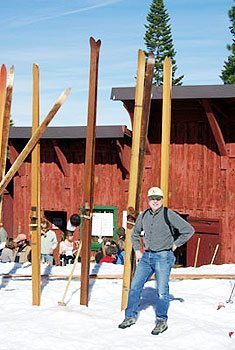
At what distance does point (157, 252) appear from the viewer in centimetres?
688

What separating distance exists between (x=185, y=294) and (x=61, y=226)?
9.35 meters

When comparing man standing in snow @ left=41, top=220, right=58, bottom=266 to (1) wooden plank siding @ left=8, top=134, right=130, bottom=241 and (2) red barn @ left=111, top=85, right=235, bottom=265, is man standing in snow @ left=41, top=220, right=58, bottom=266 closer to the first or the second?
(2) red barn @ left=111, top=85, right=235, bottom=265

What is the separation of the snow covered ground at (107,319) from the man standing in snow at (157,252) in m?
0.22

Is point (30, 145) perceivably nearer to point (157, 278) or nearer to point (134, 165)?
point (134, 165)

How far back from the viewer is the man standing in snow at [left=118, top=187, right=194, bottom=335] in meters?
6.75

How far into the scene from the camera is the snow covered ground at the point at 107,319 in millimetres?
6305

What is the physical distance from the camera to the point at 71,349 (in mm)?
6125

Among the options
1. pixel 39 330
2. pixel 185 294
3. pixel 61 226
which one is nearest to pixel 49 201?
pixel 61 226

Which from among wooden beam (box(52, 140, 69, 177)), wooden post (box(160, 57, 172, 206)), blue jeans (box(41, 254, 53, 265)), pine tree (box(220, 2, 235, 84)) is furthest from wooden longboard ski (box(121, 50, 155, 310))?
pine tree (box(220, 2, 235, 84))

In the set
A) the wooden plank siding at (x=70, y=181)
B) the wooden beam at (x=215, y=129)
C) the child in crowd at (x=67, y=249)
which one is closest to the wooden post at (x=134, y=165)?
the child in crowd at (x=67, y=249)

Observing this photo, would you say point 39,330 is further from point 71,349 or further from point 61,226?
point 61,226

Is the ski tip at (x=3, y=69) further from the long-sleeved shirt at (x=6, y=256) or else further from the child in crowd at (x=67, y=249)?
the long-sleeved shirt at (x=6, y=256)

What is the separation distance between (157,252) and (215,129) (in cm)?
702

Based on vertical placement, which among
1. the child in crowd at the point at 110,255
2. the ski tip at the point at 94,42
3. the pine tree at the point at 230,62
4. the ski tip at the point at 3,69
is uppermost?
the pine tree at the point at 230,62
